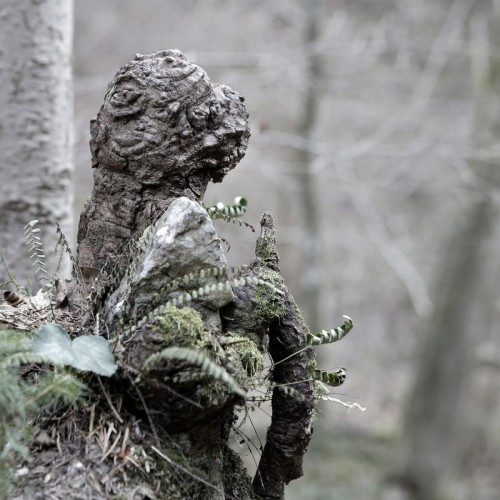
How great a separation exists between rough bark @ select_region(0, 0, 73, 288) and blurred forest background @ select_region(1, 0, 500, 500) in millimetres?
2680

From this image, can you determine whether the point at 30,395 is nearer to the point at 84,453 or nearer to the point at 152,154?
the point at 84,453

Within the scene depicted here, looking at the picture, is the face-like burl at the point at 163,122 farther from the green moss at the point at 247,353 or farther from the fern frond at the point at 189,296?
the green moss at the point at 247,353

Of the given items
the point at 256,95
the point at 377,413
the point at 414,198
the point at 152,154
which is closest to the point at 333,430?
the point at 377,413

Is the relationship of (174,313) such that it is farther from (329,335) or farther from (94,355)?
(329,335)

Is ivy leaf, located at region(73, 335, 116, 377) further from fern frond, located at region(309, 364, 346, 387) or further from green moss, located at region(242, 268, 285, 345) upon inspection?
fern frond, located at region(309, 364, 346, 387)

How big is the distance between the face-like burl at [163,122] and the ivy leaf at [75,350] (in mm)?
453

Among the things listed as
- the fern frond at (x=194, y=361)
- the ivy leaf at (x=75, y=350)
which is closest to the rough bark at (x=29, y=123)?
the ivy leaf at (x=75, y=350)

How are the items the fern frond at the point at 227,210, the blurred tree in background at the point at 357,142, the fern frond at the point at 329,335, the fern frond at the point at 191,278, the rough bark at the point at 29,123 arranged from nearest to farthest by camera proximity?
the fern frond at the point at 191,278, the fern frond at the point at 329,335, the fern frond at the point at 227,210, the rough bark at the point at 29,123, the blurred tree in background at the point at 357,142

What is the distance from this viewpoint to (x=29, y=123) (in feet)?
8.24

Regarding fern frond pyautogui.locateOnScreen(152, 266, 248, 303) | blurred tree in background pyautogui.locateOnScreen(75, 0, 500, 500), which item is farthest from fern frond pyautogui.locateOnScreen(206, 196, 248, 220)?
blurred tree in background pyautogui.locateOnScreen(75, 0, 500, 500)

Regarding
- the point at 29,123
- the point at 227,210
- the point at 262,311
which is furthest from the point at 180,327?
the point at 29,123

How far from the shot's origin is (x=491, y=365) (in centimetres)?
930

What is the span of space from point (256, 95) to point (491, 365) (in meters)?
5.52

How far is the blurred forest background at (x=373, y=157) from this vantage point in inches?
268
